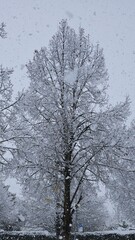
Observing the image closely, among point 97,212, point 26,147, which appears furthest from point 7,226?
point 26,147

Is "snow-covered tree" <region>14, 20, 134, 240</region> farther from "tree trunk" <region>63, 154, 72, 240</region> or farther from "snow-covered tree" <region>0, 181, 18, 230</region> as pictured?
"snow-covered tree" <region>0, 181, 18, 230</region>

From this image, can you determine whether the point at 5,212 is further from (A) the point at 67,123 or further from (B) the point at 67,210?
(A) the point at 67,123

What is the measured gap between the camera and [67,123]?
10.3 metres

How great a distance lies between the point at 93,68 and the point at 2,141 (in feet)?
13.5

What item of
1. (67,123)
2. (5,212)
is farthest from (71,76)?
(5,212)

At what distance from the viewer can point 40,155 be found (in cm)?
1004

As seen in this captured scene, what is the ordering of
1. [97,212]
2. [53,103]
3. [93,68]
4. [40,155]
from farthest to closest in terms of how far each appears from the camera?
[97,212] < [93,68] < [53,103] < [40,155]

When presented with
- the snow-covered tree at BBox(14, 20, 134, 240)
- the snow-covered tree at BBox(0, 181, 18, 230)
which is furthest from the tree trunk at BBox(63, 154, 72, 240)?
the snow-covered tree at BBox(0, 181, 18, 230)

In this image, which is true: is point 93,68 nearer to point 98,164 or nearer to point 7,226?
point 98,164

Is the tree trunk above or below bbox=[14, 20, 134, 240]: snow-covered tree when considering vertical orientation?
below

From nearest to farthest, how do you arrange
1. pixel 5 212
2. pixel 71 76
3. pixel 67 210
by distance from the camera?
pixel 67 210, pixel 71 76, pixel 5 212

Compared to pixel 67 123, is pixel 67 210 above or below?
below

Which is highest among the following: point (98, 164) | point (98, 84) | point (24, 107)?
point (98, 84)

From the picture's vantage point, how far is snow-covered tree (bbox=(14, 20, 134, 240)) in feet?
33.1
